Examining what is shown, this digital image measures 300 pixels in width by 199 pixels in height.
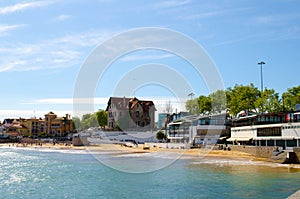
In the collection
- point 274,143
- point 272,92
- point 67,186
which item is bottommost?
point 67,186

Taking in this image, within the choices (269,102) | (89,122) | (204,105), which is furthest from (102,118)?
(269,102)

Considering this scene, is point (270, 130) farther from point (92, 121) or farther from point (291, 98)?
point (92, 121)

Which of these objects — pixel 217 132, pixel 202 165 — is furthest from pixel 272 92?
pixel 202 165

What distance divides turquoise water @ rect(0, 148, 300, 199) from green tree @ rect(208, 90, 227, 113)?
50.0 m

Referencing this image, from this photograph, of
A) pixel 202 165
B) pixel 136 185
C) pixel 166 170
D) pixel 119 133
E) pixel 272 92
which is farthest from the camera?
pixel 119 133

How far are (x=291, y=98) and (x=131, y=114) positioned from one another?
52.1 m

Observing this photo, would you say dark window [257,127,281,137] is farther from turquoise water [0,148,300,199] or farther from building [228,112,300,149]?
turquoise water [0,148,300,199]

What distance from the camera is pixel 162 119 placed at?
122 meters

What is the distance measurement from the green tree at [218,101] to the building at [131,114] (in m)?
21.1

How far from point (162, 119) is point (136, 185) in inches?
3513

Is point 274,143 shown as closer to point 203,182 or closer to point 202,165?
point 202,165

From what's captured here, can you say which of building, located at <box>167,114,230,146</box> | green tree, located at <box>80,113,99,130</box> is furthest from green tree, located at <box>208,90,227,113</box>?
green tree, located at <box>80,113,99,130</box>

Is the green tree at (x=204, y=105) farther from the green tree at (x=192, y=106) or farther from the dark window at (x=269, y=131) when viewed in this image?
the dark window at (x=269, y=131)

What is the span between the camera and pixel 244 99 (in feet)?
262
